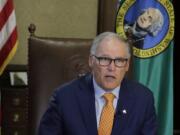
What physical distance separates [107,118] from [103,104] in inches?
2.8

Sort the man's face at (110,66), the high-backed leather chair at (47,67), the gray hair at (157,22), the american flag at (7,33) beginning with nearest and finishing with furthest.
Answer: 1. the man's face at (110,66)
2. the high-backed leather chair at (47,67)
3. the american flag at (7,33)
4. the gray hair at (157,22)

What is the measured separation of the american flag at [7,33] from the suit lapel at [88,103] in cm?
136

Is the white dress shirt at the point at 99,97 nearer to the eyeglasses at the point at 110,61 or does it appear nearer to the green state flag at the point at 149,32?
the eyeglasses at the point at 110,61

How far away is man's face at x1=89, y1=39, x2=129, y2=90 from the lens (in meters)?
1.69

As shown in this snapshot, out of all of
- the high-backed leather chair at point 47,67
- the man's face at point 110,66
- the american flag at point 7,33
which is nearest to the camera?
the man's face at point 110,66

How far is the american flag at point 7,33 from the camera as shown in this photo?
3045 mm

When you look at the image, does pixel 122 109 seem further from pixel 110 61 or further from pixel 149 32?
pixel 149 32

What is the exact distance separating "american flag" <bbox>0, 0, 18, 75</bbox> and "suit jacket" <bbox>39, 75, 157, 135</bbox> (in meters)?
1.35

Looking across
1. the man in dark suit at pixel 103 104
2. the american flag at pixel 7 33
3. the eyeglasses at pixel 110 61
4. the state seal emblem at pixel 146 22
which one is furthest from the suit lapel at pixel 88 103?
the state seal emblem at pixel 146 22

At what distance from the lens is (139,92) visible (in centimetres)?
183

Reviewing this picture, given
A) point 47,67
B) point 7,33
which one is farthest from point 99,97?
point 7,33

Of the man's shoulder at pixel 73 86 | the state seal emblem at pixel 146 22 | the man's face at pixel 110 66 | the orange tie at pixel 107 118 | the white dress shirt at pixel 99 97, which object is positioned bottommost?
the orange tie at pixel 107 118

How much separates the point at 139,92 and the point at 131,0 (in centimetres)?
155
